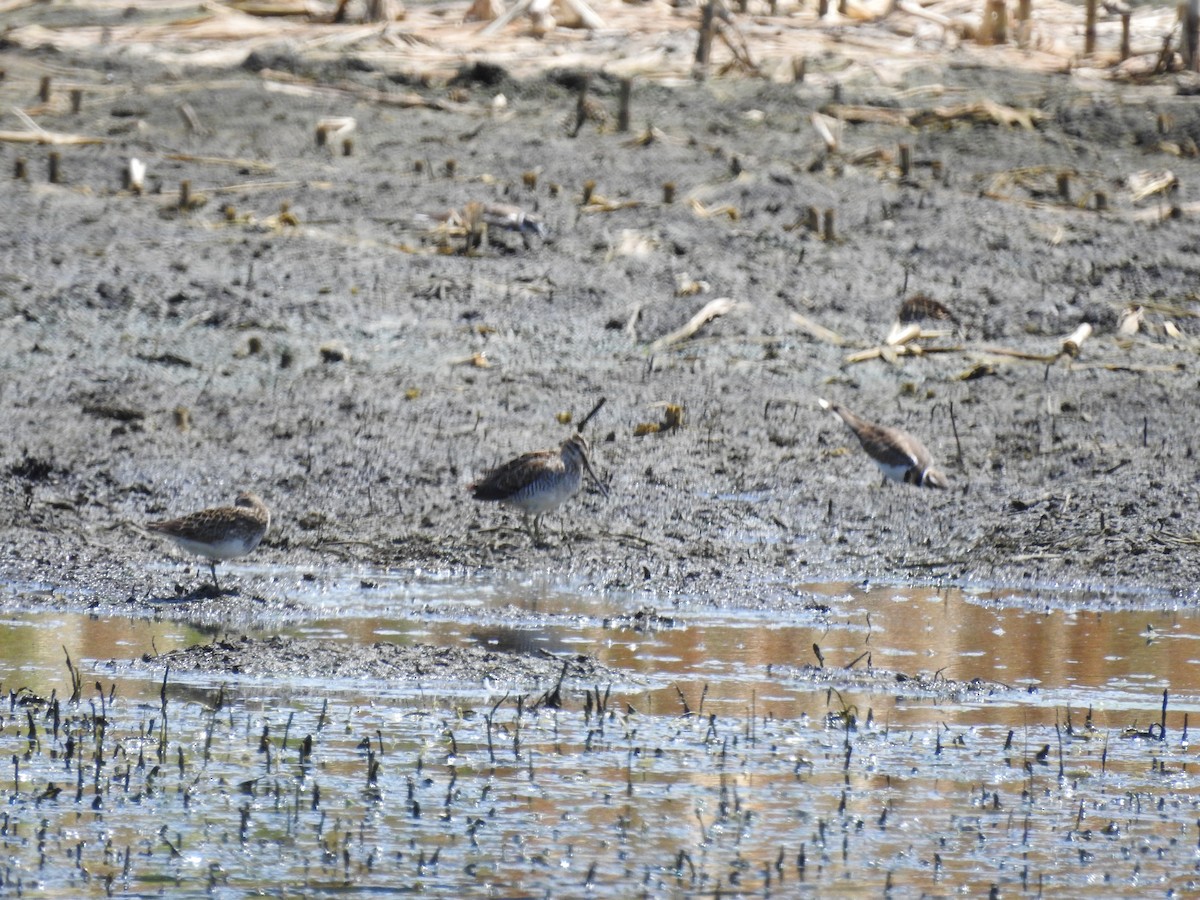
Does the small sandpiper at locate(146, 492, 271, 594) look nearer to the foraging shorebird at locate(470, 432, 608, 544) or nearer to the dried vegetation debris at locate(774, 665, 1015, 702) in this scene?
the foraging shorebird at locate(470, 432, 608, 544)

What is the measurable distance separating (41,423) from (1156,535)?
20.8ft

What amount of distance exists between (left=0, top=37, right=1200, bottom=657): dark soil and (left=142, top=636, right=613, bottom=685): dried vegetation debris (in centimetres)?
107

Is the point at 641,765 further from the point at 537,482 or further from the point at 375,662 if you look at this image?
the point at 537,482

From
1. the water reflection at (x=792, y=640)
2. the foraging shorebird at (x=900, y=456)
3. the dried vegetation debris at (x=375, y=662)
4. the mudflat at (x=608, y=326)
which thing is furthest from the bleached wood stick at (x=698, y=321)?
the dried vegetation debris at (x=375, y=662)

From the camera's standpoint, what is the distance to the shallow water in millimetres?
5816

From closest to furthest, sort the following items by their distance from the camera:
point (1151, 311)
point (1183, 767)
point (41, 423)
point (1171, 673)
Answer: point (1183, 767)
point (1171, 673)
point (41, 423)
point (1151, 311)

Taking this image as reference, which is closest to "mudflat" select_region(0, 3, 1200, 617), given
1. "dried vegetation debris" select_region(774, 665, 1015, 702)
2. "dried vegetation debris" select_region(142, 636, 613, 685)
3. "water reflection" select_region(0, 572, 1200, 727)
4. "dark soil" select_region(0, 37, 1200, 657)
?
"dark soil" select_region(0, 37, 1200, 657)

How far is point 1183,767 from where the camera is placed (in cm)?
676

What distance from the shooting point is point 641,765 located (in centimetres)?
676

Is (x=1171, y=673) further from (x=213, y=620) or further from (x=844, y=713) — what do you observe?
(x=213, y=620)

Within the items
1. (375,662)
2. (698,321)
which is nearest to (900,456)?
(698,321)

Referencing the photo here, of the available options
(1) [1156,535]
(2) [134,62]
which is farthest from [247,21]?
(1) [1156,535]

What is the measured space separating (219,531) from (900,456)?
374 cm

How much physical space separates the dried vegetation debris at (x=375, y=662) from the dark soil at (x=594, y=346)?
42.2 inches
